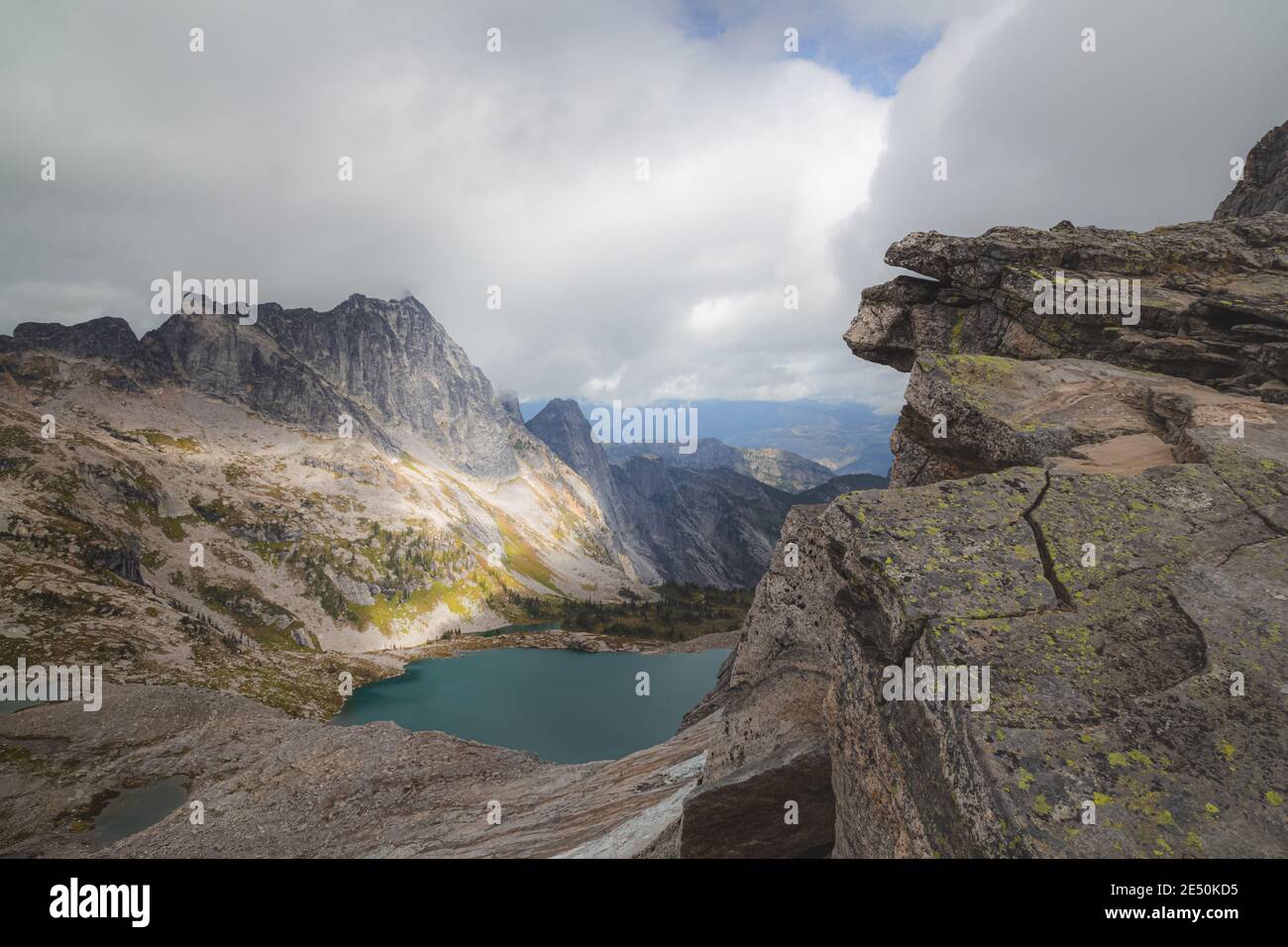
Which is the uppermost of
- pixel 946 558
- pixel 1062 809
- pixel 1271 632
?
pixel 946 558

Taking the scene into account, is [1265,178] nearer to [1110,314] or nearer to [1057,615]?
[1110,314]

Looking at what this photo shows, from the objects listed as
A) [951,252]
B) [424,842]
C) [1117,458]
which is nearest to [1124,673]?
[1117,458]

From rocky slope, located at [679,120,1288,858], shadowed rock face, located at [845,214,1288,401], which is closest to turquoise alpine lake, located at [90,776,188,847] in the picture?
rocky slope, located at [679,120,1288,858]

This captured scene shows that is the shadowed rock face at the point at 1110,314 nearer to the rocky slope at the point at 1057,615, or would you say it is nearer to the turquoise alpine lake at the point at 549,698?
the rocky slope at the point at 1057,615

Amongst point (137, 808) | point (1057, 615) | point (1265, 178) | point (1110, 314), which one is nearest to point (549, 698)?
point (137, 808)

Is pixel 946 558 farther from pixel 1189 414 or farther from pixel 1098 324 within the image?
pixel 1098 324

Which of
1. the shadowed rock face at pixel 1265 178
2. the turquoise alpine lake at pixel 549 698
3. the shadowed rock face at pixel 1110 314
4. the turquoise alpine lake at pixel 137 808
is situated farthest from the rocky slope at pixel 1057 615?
the turquoise alpine lake at pixel 549 698
